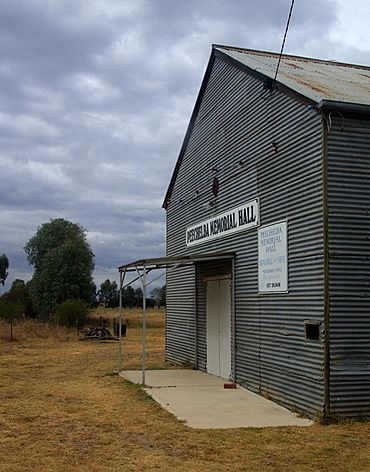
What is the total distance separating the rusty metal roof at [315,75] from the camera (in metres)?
10.1

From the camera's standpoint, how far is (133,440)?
312 inches

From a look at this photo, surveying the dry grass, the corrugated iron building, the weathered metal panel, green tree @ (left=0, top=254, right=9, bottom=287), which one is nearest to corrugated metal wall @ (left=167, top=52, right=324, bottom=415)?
the corrugated iron building

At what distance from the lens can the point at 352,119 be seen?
9359 millimetres

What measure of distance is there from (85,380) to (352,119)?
845cm

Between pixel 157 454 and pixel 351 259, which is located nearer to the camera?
pixel 157 454

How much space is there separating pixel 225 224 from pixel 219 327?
248 centimetres

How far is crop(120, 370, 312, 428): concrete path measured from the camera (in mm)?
9070

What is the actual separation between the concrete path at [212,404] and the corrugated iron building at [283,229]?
1.17ft

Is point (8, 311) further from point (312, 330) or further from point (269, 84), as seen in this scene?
point (312, 330)

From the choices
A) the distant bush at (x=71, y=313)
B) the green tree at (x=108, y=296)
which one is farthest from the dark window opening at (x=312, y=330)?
the green tree at (x=108, y=296)

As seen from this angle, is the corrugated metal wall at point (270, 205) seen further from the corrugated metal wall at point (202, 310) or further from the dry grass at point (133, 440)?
the dry grass at point (133, 440)

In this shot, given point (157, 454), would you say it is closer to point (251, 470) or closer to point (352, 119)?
point (251, 470)

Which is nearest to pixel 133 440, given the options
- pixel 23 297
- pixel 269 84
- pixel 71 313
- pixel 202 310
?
pixel 269 84

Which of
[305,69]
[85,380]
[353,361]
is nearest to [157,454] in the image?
[353,361]
